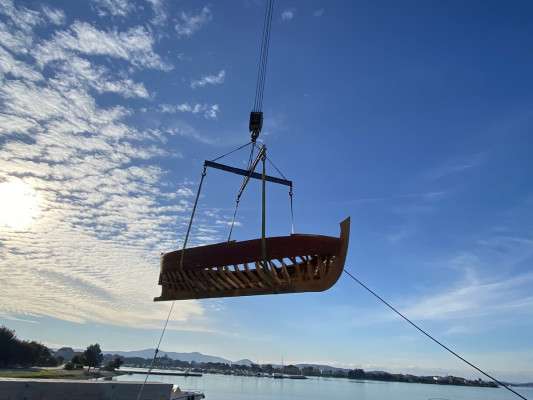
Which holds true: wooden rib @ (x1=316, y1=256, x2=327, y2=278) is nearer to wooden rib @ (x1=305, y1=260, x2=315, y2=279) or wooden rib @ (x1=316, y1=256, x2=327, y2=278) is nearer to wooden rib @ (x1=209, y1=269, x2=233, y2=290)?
wooden rib @ (x1=305, y1=260, x2=315, y2=279)

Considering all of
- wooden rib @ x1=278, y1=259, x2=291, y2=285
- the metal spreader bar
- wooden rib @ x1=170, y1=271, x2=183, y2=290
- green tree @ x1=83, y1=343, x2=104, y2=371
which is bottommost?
wooden rib @ x1=278, y1=259, x2=291, y2=285

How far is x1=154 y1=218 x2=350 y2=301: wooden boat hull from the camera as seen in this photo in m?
8.71

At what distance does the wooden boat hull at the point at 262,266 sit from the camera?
8.71 m

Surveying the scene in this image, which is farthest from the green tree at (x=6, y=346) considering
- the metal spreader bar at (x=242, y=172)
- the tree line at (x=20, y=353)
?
the metal spreader bar at (x=242, y=172)

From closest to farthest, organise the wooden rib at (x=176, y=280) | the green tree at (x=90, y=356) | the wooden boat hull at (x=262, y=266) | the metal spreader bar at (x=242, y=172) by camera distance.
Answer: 1. the wooden boat hull at (x=262, y=266)
2. the wooden rib at (x=176, y=280)
3. the metal spreader bar at (x=242, y=172)
4. the green tree at (x=90, y=356)

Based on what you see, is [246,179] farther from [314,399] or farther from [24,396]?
[314,399]

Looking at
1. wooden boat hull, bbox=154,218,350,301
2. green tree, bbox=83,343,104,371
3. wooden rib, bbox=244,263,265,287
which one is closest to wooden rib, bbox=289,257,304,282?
wooden boat hull, bbox=154,218,350,301

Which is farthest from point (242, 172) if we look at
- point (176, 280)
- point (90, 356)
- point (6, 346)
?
point (90, 356)

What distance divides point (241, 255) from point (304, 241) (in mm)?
1783

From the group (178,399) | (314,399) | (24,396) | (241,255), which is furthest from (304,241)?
(314,399)

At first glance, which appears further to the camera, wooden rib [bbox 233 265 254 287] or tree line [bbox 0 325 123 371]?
tree line [bbox 0 325 123 371]

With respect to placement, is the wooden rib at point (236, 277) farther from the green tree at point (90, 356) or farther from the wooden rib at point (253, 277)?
the green tree at point (90, 356)

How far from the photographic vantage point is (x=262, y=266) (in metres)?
8.92

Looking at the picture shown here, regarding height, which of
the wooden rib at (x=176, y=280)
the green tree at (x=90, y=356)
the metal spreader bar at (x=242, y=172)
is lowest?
the wooden rib at (x=176, y=280)
